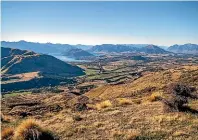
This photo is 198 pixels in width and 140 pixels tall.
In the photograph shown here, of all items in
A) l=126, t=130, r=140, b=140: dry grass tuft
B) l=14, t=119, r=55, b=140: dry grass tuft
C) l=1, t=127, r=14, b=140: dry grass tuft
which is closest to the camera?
l=126, t=130, r=140, b=140: dry grass tuft

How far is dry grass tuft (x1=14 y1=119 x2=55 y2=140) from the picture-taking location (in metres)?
20.3

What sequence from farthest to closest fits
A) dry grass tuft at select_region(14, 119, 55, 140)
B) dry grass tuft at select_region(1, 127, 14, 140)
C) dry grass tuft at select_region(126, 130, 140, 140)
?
dry grass tuft at select_region(1, 127, 14, 140)
dry grass tuft at select_region(14, 119, 55, 140)
dry grass tuft at select_region(126, 130, 140, 140)

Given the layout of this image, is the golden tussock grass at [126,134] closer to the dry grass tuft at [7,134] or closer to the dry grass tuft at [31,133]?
the dry grass tuft at [31,133]

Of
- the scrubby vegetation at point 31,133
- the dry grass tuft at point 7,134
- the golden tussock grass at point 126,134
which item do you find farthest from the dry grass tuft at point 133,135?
the dry grass tuft at point 7,134

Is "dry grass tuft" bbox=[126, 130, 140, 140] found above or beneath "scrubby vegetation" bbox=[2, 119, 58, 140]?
above

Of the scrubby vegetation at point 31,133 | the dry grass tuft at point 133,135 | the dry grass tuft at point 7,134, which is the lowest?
the dry grass tuft at point 7,134

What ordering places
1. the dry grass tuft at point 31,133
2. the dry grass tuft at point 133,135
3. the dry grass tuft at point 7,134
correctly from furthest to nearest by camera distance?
the dry grass tuft at point 7,134, the dry grass tuft at point 31,133, the dry grass tuft at point 133,135

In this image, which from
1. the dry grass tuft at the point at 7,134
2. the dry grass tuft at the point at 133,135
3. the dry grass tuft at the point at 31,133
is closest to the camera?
the dry grass tuft at the point at 133,135

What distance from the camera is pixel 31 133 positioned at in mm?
20531

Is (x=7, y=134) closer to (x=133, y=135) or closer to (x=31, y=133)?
(x=31, y=133)

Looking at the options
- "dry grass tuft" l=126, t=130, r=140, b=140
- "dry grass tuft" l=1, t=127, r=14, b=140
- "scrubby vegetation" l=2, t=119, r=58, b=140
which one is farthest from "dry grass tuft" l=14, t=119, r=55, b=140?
"dry grass tuft" l=126, t=130, r=140, b=140

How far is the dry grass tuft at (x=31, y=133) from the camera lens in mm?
20297

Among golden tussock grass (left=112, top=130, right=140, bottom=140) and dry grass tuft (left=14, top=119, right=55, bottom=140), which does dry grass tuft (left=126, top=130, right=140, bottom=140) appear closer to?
golden tussock grass (left=112, top=130, right=140, bottom=140)

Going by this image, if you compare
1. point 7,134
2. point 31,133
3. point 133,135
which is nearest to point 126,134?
point 133,135
